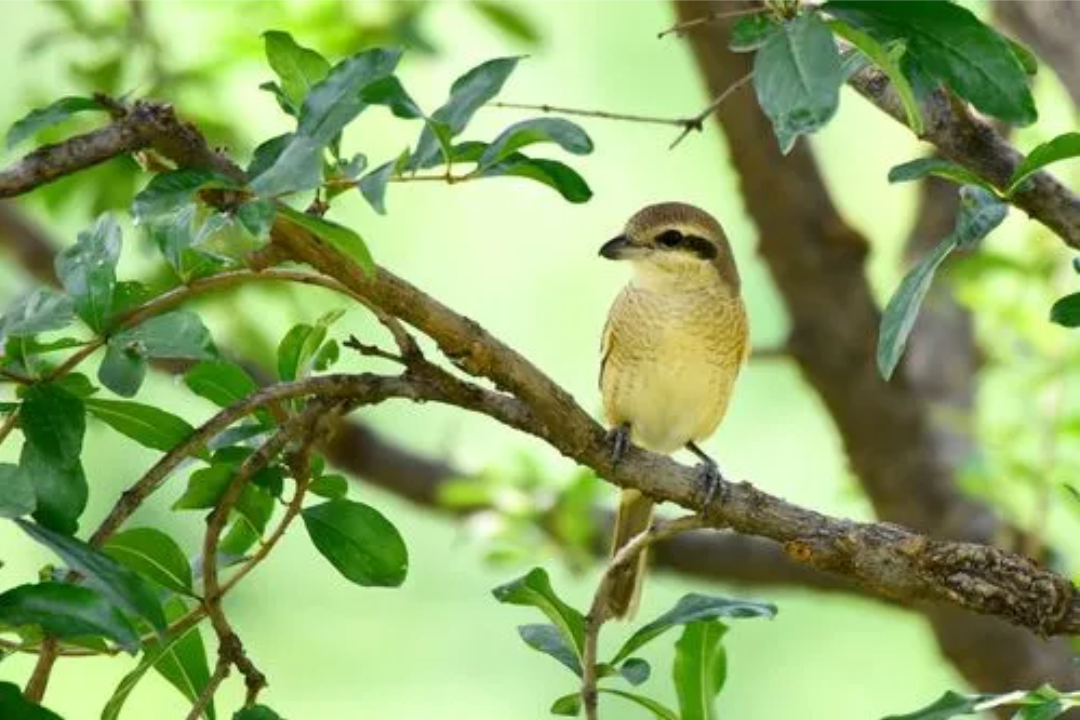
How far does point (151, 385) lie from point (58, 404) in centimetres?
406

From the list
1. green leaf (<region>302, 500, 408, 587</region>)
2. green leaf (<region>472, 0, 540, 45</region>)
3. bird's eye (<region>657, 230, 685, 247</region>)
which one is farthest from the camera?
green leaf (<region>472, 0, 540, 45</region>)

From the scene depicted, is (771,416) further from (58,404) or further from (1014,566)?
(58,404)

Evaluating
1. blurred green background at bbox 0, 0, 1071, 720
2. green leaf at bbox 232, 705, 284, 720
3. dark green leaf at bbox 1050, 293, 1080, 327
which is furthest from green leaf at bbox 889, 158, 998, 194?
blurred green background at bbox 0, 0, 1071, 720

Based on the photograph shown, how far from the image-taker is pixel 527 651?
639cm

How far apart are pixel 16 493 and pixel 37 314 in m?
0.15

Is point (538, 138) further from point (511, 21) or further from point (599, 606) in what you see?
point (511, 21)

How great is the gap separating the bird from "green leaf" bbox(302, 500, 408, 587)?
1.88 m

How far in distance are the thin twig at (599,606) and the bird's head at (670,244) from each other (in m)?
1.69

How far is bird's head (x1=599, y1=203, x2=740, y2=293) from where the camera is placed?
398 cm

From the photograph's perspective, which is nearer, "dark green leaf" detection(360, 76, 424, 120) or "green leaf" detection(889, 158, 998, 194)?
"dark green leaf" detection(360, 76, 424, 120)

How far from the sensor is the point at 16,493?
1812mm

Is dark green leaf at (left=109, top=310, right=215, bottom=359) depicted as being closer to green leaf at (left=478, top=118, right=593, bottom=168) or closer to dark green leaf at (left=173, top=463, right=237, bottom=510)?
dark green leaf at (left=173, top=463, right=237, bottom=510)

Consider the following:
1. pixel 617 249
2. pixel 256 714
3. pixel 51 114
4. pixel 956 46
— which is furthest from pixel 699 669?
pixel 617 249

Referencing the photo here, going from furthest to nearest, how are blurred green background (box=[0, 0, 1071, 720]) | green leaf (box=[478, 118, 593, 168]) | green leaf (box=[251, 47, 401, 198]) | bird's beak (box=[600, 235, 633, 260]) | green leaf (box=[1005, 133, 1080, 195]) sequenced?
blurred green background (box=[0, 0, 1071, 720]), bird's beak (box=[600, 235, 633, 260]), green leaf (box=[1005, 133, 1080, 195]), green leaf (box=[478, 118, 593, 168]), green leaf (box=[251, 47, 401, 198])
